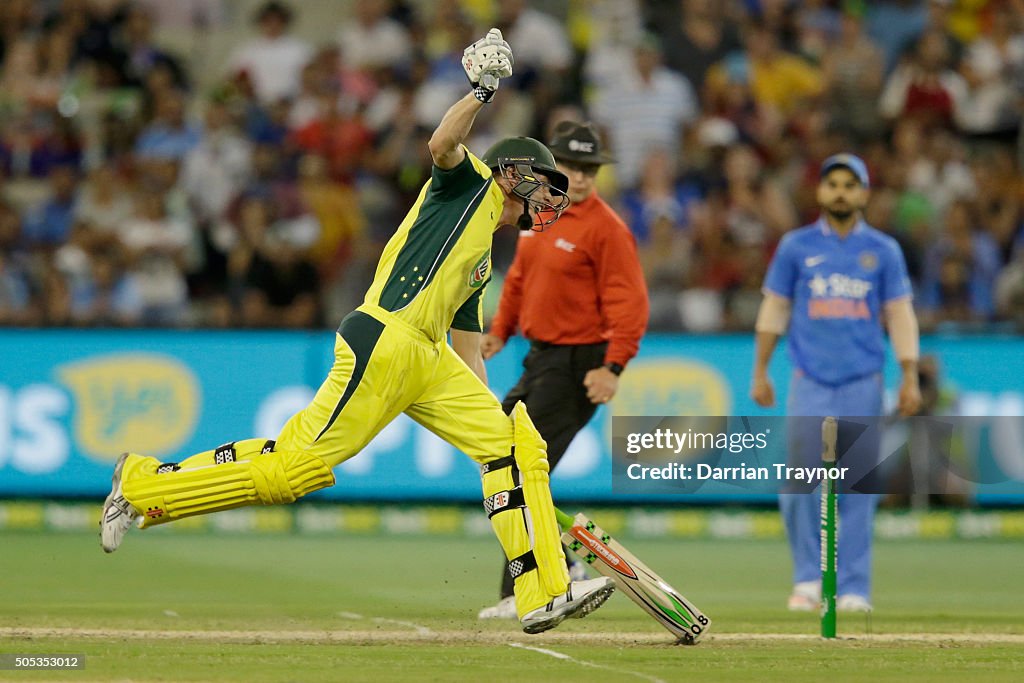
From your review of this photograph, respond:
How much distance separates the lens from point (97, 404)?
13328 mm

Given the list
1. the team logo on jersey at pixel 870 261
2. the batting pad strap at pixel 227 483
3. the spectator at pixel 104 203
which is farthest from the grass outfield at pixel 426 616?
the spectator at pixel 104 203

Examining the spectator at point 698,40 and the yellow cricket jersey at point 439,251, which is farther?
the spectator at point 698,40

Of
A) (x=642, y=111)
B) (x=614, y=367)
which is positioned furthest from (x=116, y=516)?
(x=642, y=111)

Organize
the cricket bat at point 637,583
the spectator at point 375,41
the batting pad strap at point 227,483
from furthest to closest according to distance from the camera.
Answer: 1. the spectator at point 375,41
2. the cricket bat at point 637,583
3. the batting pad strap at point 227,483

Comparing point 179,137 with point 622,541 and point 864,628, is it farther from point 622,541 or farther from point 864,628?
point 864,628

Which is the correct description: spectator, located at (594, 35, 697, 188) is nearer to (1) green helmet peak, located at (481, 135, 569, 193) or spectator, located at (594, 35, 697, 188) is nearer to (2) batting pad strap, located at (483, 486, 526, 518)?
(1) green helmet peak, located at (481, 135, 569, 193)

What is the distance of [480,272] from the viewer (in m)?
7.52

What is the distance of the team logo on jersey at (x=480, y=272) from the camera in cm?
745

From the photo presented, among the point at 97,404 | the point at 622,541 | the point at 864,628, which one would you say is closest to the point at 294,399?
the point at 97,404

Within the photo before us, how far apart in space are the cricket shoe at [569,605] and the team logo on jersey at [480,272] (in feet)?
4.65

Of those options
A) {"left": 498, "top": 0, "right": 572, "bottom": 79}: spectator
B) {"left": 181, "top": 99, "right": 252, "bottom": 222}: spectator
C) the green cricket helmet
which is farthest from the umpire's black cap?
{"left": 498, "top": 0, "right": 572, "bottom": 79}: spectator

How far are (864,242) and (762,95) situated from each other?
321 inches

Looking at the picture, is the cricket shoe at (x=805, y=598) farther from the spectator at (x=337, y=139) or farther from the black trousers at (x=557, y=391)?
the spectator at (x=337, y=139)

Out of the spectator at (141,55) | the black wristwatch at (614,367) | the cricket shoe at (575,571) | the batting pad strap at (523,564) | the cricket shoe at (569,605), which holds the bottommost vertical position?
the cricket shoe at (575,571)
